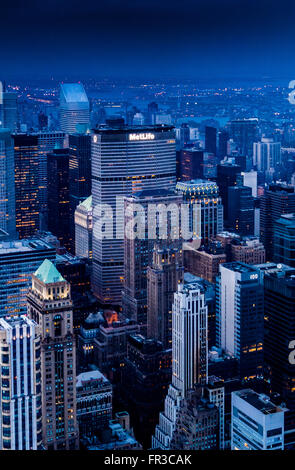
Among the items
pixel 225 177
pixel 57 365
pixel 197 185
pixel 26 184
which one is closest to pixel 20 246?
pixel 57 365

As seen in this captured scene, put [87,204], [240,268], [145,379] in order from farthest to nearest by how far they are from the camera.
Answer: [87,204] → [240,268] → [145,379]

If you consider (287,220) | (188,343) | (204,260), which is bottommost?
(188,343)

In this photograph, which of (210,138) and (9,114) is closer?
(9,114)

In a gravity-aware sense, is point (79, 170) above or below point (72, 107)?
below

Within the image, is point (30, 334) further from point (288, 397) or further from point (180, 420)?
point (288, 397)

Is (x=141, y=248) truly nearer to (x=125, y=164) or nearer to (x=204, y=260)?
(x=204, y=260)

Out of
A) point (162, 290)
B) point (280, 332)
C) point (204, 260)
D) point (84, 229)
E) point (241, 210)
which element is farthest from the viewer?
point (241, 210)
